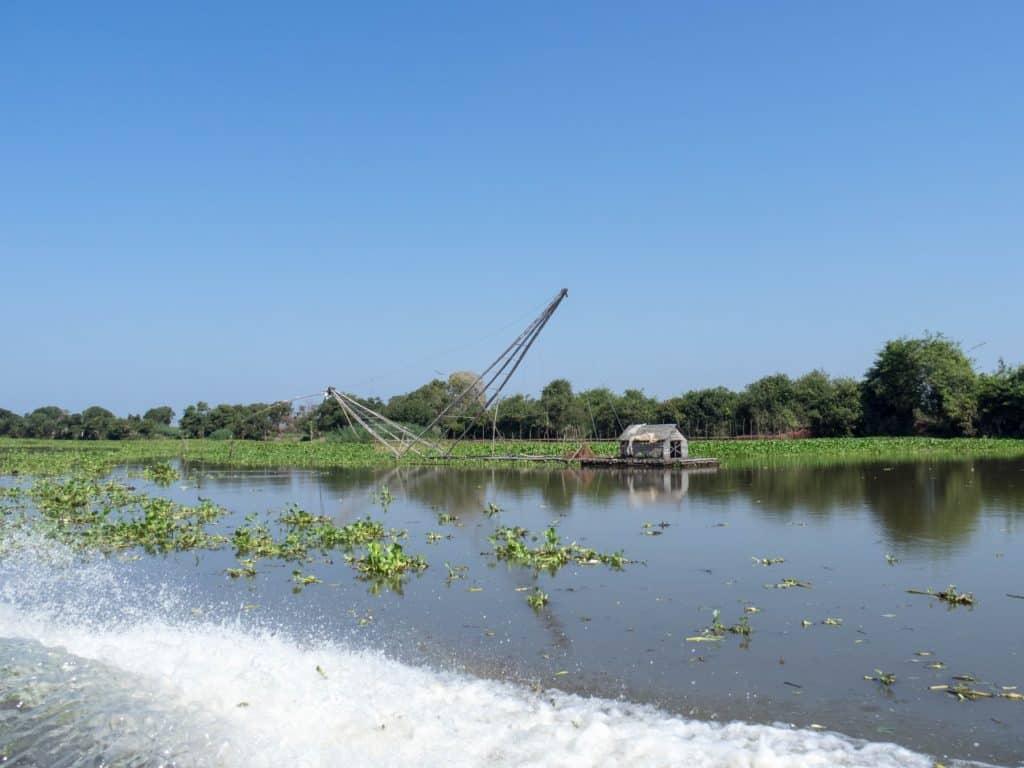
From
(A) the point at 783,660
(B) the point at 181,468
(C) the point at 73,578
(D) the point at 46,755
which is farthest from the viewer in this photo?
(B) the point at 181,468

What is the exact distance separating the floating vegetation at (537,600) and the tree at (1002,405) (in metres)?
42.8

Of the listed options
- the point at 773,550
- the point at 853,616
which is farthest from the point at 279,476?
the point at 853,616

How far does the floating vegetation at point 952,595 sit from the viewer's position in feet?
30.6

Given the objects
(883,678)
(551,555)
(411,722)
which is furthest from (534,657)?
(551,555)

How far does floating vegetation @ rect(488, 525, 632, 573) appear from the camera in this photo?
12172 mm

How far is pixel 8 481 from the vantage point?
27.7m

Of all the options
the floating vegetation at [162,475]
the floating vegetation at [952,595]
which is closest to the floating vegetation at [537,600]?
the floating vegetation at [952,595]

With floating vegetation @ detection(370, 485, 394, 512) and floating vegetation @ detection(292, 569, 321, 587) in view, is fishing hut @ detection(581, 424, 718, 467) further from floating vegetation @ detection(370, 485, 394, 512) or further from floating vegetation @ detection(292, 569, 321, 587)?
floating vegetation @ detection(292, 569, 321, 587)

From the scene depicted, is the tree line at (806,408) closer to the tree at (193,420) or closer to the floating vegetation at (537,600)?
the tree at (193,420)

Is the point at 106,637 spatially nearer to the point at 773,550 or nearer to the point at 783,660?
the point at 783,660

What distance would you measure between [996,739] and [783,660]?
6.65ft

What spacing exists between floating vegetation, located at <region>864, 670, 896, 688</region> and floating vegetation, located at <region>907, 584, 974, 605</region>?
2935mm

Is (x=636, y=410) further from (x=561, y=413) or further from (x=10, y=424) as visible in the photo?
(x=10, y=424)

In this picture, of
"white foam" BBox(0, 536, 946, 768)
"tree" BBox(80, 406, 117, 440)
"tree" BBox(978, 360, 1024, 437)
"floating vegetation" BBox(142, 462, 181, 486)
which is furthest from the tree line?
"white foam" BBox(0, 536, 946, 768)
